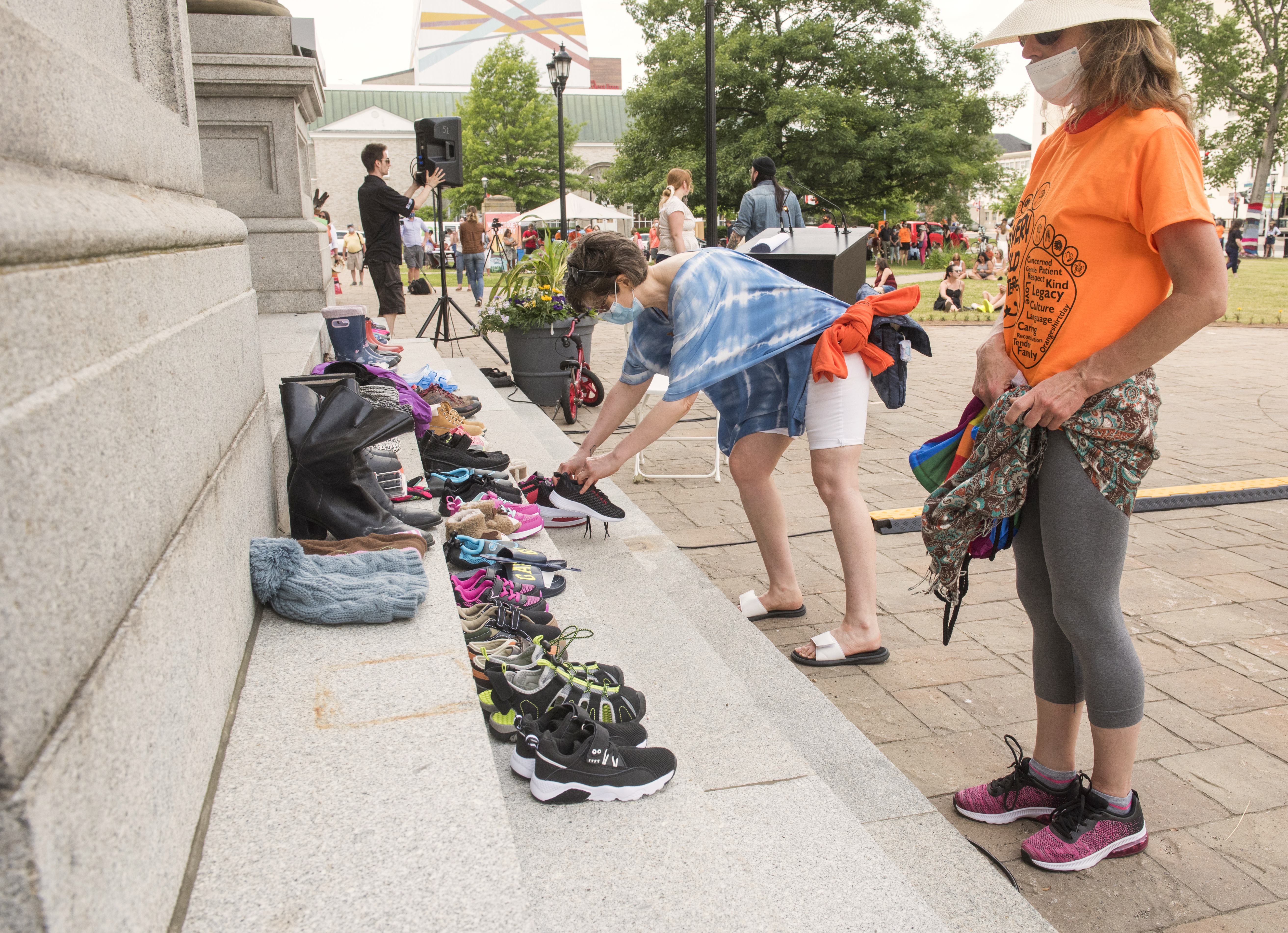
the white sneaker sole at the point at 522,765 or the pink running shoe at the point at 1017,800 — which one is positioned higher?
the white sneaker sole at the point at 522,765

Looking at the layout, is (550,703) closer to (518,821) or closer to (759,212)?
(518,821)

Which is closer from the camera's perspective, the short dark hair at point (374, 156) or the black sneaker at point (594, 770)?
the black sneaker at point (594, 770)

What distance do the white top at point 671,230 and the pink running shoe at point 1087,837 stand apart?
7667 millimetres

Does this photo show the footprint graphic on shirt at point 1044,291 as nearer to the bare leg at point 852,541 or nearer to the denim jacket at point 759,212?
the bare leg at point 852,541

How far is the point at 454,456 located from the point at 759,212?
6.14 meters

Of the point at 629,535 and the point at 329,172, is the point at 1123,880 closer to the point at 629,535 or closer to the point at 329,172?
the point at 629,535

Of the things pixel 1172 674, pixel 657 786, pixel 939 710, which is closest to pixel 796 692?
pixel 939 710

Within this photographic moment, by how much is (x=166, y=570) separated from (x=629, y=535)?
328cm

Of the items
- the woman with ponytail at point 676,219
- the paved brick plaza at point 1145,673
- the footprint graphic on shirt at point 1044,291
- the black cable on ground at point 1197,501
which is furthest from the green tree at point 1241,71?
the footprint graphic on shirt at point 1044,291

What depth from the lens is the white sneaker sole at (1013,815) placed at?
261 cm

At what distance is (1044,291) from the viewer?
7.34ft

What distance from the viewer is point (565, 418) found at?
25.9ft

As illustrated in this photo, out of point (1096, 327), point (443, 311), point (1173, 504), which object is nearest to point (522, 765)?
point (1096, 327)

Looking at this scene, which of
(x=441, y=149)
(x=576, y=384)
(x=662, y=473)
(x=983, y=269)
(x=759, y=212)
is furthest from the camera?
(x=983, y=269)
